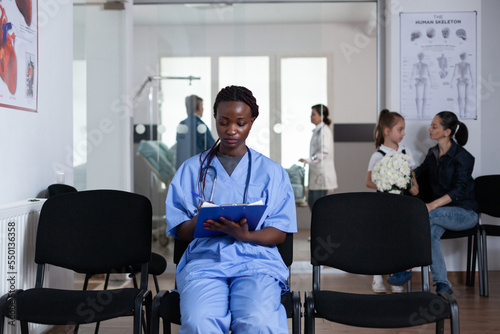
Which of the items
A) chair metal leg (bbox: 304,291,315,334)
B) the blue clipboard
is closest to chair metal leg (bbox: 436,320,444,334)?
chair metal leg (bbox: 304,291,315,334)

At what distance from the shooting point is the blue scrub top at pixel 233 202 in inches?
74.2

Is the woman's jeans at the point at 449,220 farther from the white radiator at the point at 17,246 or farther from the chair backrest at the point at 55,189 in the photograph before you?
the white radiator at the point at 17,246

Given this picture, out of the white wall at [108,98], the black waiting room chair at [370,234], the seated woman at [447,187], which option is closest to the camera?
the black waiting room chair at [370,234]

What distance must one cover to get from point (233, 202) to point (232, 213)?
19 centimetres

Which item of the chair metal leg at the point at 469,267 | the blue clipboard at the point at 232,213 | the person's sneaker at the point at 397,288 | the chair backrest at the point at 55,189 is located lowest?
the person's sneaker at the point at 397,288

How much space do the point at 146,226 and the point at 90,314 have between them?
51 centimetres

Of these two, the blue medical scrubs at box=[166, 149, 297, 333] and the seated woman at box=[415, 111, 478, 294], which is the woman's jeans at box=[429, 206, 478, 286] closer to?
the seated woman at box=[415, 111, 478, 294]

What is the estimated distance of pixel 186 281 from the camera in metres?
1.87

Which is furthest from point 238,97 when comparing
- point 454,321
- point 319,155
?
point 319,155

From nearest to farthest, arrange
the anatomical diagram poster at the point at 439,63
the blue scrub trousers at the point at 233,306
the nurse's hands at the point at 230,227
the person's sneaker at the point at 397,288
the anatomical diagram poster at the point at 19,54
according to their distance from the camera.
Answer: the blue scrub trousers at the point at 233,306 → the nurse's hands at the point at 230,227 → the anatomical diagram poster at the point at 19,54 → the person's sneaker at the point at 397,288 → the anatomical diagram poster at the point at 439,63

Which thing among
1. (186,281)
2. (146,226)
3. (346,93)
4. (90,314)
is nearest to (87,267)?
(146,226)

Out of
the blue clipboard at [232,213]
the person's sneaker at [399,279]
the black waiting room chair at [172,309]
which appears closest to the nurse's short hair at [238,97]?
the blue clipboard at [232,213]

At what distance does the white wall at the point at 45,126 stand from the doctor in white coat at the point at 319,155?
204 cm

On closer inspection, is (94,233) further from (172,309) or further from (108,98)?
(108,98)
